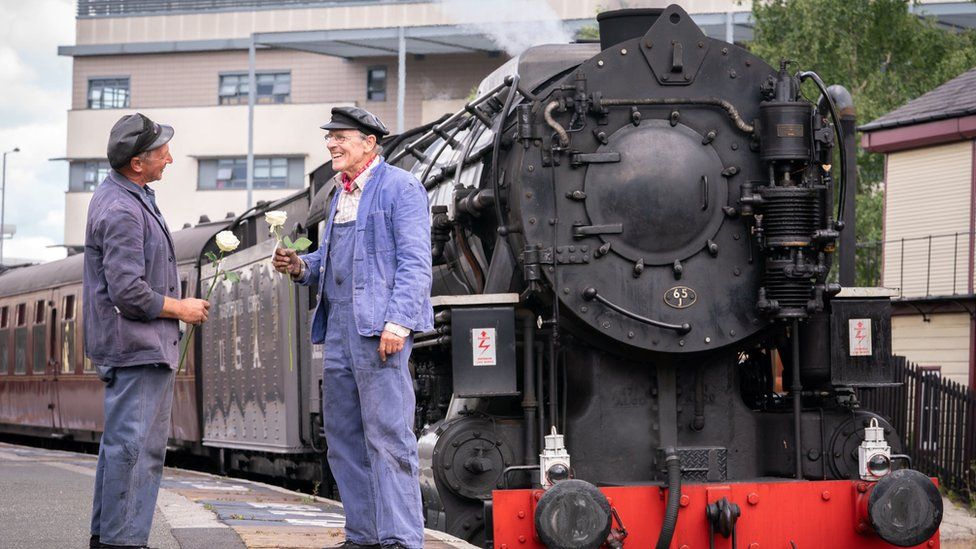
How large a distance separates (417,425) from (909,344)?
15193mm

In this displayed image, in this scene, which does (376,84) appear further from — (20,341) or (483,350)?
(483,350)

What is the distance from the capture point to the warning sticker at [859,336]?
7949mm

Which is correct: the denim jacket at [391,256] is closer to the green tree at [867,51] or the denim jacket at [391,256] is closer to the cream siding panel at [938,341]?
the cream siding panel at [938,341]

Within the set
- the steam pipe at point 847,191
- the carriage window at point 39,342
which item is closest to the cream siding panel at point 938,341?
the carriage window at point 39,342

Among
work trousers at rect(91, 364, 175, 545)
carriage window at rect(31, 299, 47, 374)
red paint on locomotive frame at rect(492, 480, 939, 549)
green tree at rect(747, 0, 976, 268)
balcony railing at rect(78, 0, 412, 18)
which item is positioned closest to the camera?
work trousers at rect(91, 364, 175, 545)

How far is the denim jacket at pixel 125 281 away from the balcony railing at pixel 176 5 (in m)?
42.4

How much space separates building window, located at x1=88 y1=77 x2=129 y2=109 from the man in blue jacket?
158ft

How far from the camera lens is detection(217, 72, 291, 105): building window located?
5059 centimetres

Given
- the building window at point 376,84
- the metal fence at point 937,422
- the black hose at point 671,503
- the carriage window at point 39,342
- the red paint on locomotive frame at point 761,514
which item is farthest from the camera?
the building window at point 376,84

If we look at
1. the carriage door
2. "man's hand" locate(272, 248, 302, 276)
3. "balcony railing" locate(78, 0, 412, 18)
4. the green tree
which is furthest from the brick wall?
"man's hand" locate(272, 248, 302, 276)

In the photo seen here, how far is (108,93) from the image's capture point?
5262cm

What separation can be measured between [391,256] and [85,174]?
48917mm

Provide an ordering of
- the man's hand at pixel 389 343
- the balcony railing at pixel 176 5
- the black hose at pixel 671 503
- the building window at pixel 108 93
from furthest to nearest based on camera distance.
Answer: the building window at pixel 108 93
the balcony railing at pixel 176 5
the black hose at pixel 671 503
the man's hand at pixel 389 343

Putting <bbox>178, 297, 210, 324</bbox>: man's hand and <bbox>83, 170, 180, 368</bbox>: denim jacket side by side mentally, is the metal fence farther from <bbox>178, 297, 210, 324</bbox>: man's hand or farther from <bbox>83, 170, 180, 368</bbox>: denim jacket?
<bbox>83, 170, 180, 368</bbox>: denim jacket
